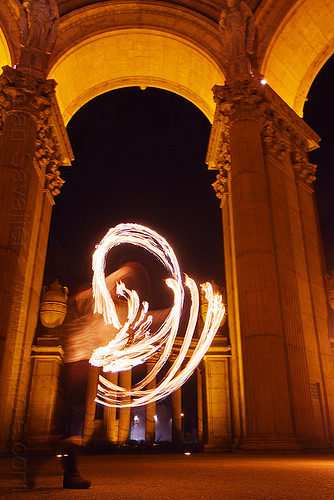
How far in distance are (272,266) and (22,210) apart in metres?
10.1

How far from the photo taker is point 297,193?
69.4 feet

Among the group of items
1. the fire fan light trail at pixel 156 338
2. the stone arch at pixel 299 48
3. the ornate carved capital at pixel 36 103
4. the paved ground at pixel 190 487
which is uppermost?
the stone arch at pixel 299 48

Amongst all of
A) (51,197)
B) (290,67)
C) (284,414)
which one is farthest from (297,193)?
(51,197)

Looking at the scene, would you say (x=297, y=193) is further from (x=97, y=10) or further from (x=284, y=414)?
(x=97, y=10)

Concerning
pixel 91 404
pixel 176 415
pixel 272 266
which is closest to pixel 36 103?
pixel 272 266

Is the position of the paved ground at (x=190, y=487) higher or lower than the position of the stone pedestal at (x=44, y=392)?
lower

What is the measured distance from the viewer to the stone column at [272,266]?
47.4 ft

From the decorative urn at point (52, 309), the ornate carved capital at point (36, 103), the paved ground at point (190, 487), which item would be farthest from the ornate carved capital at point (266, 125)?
the paved ground at point (190, 487)

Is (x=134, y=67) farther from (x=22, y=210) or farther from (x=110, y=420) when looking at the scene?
(x=110, y=420)

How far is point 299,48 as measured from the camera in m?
23.8

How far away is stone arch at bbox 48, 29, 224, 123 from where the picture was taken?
2422 cm

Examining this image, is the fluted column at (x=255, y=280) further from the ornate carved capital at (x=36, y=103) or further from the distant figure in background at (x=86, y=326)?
the ornate carved capital at (x=36, y=103)

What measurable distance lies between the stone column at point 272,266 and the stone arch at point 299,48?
144 inches

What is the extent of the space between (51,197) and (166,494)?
19.4m
